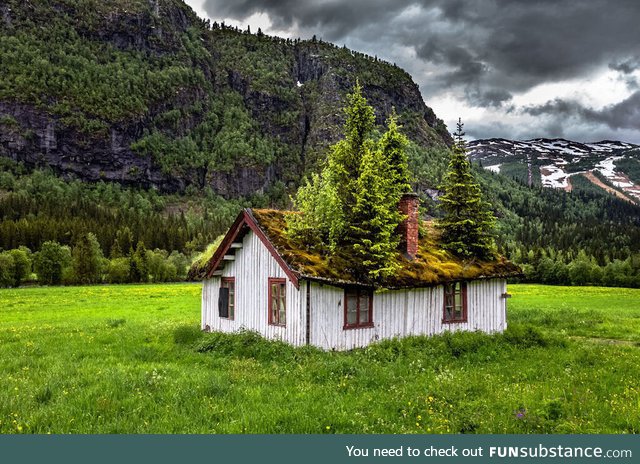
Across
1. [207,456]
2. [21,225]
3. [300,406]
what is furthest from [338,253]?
[21,225]

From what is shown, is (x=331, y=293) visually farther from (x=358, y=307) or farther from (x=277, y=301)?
(x=277, y=301)

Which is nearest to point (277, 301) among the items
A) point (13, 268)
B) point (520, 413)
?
point (520, 413)

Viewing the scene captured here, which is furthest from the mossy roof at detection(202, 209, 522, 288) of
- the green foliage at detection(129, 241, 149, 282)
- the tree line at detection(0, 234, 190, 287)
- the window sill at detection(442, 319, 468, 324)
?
the green foliage at detection(129, 241, 149, 282)

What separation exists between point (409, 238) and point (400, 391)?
12.1 m

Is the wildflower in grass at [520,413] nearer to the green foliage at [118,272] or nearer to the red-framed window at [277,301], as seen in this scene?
the red-framed window at [277,301]

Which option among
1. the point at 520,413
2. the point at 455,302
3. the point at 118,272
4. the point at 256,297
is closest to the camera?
the point at 520,413

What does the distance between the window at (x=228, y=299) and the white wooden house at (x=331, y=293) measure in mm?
48

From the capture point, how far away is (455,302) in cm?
2672

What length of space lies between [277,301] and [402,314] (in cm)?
575

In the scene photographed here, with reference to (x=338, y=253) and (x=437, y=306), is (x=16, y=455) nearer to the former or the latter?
(x=338, y=253)

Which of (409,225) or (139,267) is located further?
(139,267)

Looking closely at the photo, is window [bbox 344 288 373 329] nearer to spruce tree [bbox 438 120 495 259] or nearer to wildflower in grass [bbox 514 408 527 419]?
spruce tree [bbox 438 120 495 259]

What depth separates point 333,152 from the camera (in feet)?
83.2

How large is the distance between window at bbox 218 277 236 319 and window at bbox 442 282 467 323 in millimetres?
10314
